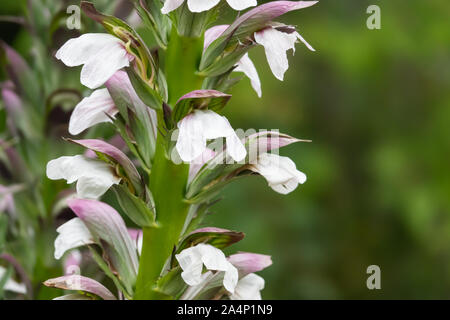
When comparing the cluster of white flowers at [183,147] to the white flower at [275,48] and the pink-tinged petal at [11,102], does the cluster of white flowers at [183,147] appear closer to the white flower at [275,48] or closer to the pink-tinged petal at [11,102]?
the white flower at [275,48]

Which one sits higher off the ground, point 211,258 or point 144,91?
point 144,91

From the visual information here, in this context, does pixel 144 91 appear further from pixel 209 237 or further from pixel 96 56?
pixel 209 237

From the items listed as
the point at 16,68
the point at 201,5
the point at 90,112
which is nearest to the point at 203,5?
the point at 201,5

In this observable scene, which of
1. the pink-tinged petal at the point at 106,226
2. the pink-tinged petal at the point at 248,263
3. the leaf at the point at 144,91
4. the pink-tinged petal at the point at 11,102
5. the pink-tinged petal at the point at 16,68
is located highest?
the pink-tinged petal at the point at 16,68

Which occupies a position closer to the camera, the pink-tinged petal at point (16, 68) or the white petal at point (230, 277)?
the white petal at point (230, 277)

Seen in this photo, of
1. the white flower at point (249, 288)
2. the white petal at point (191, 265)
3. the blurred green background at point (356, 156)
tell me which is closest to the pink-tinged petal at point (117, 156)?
the white petal at point (191, 265)

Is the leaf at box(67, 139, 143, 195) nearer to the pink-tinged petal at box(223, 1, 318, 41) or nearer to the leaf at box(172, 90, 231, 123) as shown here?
the leaf at box(172, 90, 231, 123)

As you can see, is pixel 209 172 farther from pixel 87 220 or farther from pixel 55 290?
pixel 55 290
